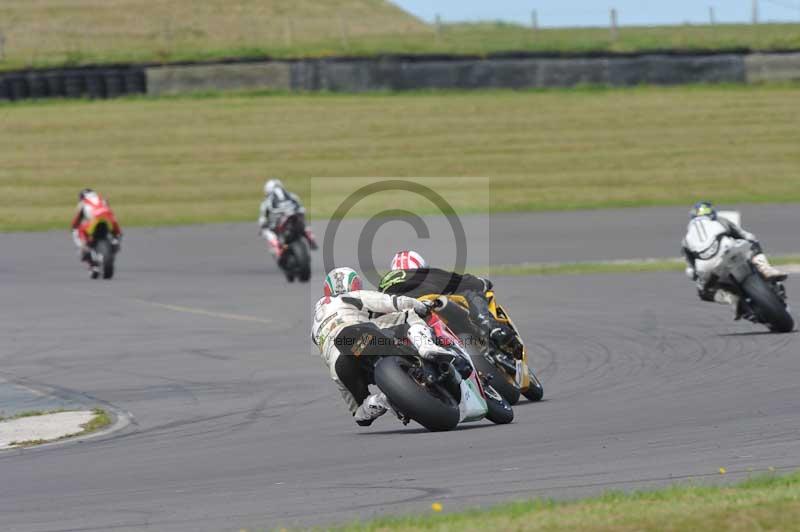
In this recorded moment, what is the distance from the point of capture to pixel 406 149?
44562mm

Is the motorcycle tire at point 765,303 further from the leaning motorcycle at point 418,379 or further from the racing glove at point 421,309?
the racing glove at point 421,309

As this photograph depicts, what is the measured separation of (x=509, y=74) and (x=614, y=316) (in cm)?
2901

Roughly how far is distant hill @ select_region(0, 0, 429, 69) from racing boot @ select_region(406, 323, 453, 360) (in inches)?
1599

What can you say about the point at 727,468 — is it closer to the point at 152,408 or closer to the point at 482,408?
the point at 482,408

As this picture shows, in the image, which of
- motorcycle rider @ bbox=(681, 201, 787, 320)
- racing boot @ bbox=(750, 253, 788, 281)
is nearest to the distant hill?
motorcycle rider @ bbox=(681, 201, 787, 320)

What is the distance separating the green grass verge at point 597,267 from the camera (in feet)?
84.7

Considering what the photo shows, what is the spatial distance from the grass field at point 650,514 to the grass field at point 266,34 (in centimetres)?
4110

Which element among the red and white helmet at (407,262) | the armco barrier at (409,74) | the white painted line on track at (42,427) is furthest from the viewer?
the armco barrier at (409,74)

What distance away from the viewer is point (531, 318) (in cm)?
1928

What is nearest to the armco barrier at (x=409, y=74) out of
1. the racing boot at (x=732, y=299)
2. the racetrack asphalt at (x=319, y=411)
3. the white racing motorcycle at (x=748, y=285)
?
the racetrack asphalt at (x=319, y=411)

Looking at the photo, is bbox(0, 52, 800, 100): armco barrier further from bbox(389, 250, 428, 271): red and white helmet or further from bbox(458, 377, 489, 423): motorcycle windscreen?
bbox(458, 377, 489, 423): motorcycle windscreen

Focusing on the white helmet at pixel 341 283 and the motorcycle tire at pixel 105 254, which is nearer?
the white helmet at pixel 341 283

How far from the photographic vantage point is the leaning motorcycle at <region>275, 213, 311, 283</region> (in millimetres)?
25625

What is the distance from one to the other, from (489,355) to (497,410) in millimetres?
1007
